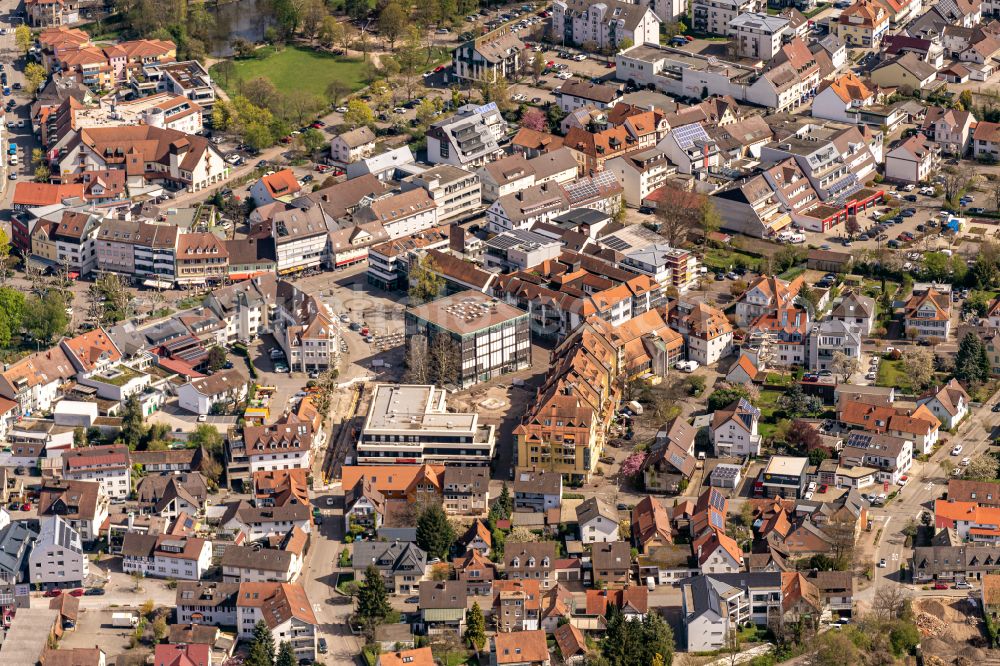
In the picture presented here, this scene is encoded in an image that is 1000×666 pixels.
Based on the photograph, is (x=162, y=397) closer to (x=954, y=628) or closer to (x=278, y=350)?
(x=278, y=350)

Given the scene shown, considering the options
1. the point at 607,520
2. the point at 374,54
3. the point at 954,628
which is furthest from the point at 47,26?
the point at 954,628

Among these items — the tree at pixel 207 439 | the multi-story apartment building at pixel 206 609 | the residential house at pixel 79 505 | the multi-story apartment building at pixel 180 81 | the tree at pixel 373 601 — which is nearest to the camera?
the tree at pixel 373 601

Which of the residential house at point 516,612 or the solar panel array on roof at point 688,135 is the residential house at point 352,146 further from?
the residential house at point 516,612

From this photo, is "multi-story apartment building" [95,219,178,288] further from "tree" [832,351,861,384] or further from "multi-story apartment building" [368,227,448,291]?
"tree" [832,351,861,384]

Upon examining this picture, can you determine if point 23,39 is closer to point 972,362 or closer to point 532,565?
point 532,565

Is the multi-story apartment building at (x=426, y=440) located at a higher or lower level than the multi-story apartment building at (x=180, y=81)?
lower

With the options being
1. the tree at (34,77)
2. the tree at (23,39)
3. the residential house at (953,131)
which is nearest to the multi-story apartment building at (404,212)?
the tree at (34,77)
